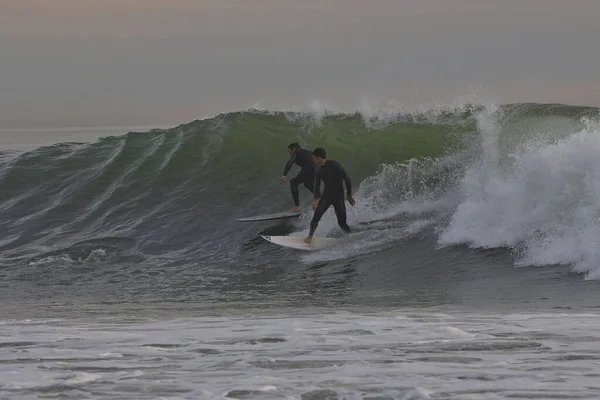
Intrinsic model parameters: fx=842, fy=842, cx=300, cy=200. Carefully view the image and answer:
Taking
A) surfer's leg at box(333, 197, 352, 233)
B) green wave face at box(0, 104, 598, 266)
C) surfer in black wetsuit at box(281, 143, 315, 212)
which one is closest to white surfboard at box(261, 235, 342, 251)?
surfer's leg at box(333, 197, 352, 233)

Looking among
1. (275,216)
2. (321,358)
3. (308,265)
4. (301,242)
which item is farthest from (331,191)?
(321,358)

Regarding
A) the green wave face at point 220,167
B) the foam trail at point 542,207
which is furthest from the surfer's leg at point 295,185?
the foam trail at point 542,207

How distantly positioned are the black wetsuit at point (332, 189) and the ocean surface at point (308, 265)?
518mm

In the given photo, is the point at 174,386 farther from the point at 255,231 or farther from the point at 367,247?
the point at 255,231

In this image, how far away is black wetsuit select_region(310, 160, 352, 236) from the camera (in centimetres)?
1385

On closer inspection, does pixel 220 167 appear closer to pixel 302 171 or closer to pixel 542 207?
pixel 302 171

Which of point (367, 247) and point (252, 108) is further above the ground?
→ point (252, 108)

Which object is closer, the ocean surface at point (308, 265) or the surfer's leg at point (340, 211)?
the ocean surface at point (308, 265)

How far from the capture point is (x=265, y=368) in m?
5.83

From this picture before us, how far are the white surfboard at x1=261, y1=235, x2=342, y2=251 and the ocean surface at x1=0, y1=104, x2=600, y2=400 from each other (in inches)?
7.7

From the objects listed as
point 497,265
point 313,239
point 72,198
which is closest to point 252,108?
point 72,198

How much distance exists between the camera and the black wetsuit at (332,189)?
13852mm

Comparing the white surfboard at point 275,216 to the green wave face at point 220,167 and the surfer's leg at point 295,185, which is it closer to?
the surfer's leg at point 295,185

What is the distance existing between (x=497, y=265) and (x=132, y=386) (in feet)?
23.7
